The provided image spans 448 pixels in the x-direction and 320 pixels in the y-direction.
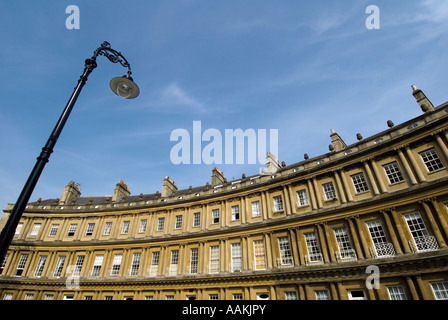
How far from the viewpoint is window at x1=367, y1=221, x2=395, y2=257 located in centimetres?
1644

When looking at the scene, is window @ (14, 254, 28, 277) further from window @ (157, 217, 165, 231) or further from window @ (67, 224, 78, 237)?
window @ (157, 217, 165, 231)

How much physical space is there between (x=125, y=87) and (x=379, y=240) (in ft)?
60.8

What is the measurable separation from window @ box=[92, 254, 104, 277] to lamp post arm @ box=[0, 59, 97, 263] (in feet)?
90.5

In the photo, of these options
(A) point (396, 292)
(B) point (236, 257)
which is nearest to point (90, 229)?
(B) point (236, 257)

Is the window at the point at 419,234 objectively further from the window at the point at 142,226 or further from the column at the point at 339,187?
the window at the point at 142,226

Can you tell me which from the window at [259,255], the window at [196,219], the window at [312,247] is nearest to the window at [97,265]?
the window at [196,219]

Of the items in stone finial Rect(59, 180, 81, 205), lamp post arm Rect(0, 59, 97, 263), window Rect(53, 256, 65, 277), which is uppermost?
stone finial Rect(59, 180, 81, 205)

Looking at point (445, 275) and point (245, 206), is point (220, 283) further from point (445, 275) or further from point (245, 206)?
point (445, 275)

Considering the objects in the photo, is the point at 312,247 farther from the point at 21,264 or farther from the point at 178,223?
the point at 21,264

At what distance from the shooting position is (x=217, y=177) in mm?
30188

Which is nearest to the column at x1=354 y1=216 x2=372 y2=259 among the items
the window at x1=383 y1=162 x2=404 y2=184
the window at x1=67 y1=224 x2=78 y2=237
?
the window at x1=383 y1=162 x2=404 y2=184

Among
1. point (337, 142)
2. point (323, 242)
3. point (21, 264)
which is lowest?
point (323, 242)

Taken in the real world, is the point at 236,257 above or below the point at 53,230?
below

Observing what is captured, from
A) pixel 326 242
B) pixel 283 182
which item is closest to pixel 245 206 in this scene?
pixel 283 182
